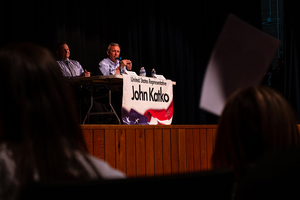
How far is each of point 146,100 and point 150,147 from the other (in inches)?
43.9

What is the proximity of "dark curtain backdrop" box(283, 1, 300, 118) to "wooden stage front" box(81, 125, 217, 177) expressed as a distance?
10.0ft

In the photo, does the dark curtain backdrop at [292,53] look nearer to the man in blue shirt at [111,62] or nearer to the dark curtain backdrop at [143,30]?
the dark curtain backdrop at [143,30]

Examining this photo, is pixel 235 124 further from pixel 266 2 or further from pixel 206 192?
pixel 266 2

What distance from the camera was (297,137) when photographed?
0.63m

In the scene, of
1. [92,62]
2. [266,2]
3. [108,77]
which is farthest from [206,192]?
[266,2]

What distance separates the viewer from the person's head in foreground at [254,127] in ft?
2.02

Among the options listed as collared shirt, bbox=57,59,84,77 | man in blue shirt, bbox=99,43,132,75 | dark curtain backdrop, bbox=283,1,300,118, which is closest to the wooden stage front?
man in blue shirt, bbox=99,43,132,75

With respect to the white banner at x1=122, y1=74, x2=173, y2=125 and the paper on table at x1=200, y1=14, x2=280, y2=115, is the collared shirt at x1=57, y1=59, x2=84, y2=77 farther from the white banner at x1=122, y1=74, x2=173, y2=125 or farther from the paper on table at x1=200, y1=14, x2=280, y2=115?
the paper on table at x1=200, y1=14, x2=280, y2=115

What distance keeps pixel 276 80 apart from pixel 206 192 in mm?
5521

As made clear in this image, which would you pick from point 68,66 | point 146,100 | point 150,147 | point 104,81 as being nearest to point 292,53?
point 146,100

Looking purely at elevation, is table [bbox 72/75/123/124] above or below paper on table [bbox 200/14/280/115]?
below

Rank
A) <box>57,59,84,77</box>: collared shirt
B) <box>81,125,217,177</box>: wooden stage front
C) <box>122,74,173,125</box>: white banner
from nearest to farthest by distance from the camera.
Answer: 1. <box>81,125,217,177</box>: wooden stage front
2. <box>122,74,173,125</box>: white banner
3. <box>57,59,84,77</box>: collared shirt

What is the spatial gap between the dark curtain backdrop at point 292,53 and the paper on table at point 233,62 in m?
5.38

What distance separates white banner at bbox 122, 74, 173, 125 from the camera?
346 centimetres
